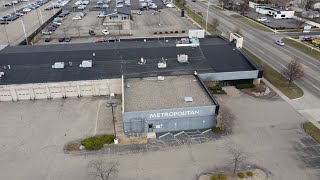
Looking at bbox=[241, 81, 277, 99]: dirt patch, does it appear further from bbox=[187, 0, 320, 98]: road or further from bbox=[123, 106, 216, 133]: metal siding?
bbox=[123, 106, 216, 133]: metal siding

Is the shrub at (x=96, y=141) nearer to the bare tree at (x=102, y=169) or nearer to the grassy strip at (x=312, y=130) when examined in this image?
the bare tree at (x=102, y=169)

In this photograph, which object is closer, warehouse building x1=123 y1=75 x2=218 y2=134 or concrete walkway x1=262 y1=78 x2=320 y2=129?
warehouse building x1=123 y1=75 x2=218 y2=134

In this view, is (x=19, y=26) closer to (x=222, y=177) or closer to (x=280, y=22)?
(x=222, y=177)

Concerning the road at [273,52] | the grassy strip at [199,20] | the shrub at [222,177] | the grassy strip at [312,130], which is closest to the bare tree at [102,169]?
the shrub at [222,177]

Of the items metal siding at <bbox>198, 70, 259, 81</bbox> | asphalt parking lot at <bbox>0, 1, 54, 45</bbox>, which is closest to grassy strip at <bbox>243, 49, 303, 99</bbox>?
metal siding at <bbox>198, 70, 259, 81</bbox>

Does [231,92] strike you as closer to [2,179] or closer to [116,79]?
[116,79]

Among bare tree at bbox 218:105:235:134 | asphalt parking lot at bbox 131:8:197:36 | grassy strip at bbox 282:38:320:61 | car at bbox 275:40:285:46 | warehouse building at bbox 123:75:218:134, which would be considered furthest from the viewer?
asphalt parking lot at bbox 131:8:197:36
